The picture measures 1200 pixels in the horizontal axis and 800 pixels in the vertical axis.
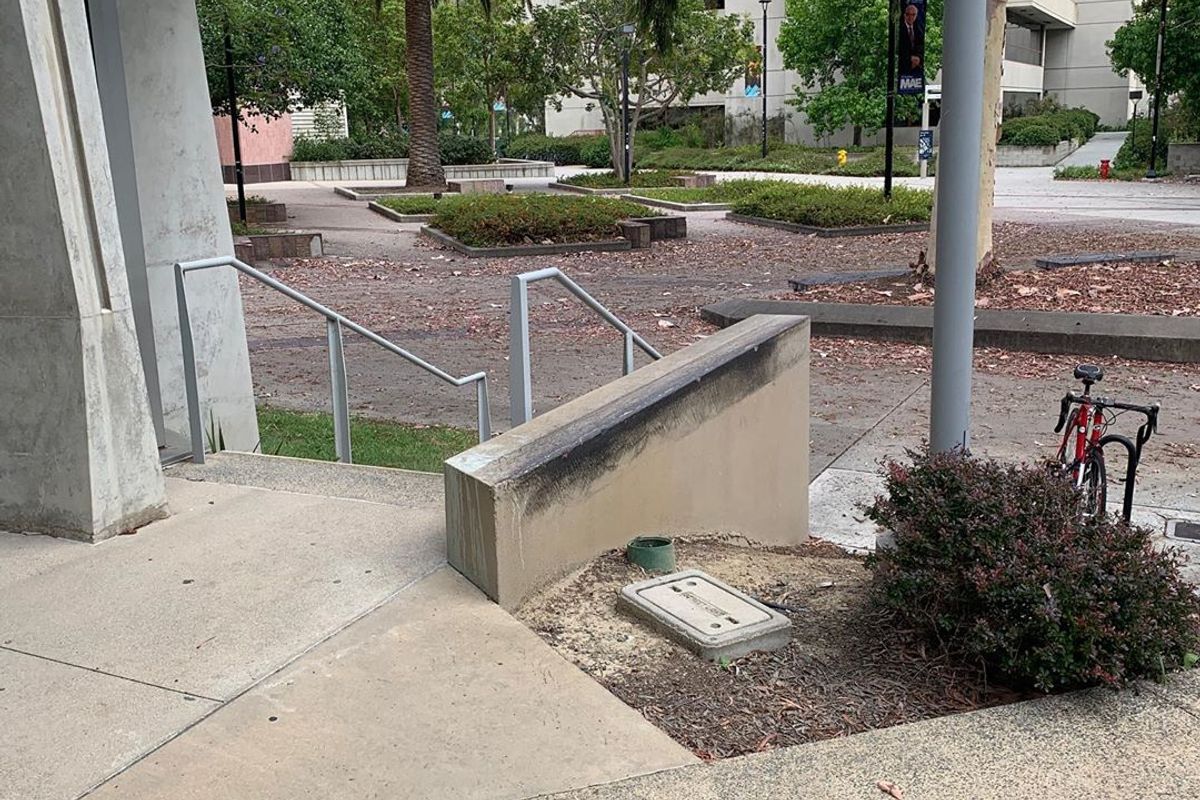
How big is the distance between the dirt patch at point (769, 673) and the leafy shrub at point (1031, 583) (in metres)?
0.13

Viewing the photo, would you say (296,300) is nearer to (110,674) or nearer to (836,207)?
(110,674)

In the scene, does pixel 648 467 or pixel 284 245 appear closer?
pixel 648 467

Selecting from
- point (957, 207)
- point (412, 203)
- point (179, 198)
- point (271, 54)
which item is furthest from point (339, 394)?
point (412, 203)

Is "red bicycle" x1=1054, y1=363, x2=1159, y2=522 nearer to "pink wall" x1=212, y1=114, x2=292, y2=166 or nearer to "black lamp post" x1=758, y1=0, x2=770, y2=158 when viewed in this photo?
"pink wall" x1=212, y1=114, x2=292, y2=166

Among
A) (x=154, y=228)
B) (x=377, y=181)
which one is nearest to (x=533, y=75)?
(x=377, y=181)

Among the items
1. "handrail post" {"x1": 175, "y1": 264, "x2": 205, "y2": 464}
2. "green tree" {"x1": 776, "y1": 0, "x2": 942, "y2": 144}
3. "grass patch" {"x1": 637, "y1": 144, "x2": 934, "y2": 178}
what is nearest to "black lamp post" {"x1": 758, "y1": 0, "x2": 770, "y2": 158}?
"grass patch" {"x1": 637, "y1": 144, "x2": 934, "y2": 178}

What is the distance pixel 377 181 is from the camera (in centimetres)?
4203

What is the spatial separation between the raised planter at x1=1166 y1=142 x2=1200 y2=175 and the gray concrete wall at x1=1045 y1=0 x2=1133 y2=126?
99.3 feet

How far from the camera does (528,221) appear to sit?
795 inches

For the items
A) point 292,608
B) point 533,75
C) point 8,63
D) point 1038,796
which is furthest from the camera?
point 533,75

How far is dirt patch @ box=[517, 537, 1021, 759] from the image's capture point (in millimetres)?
3346

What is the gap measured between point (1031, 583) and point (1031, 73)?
70.1 meters

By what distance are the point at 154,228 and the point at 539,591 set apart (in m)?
3.67

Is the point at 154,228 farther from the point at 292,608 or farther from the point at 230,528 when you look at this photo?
the point at 292,608
